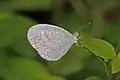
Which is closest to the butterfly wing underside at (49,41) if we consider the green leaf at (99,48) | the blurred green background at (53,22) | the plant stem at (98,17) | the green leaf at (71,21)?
the green leaf at (99,48)

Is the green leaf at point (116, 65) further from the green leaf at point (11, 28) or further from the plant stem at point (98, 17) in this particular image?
the green leaf at point (11, 28)

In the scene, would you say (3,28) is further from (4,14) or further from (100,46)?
(100,46)

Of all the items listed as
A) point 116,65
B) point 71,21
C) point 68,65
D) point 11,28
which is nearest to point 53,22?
point 71,21

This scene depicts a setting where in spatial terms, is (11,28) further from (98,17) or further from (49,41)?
(49,41)

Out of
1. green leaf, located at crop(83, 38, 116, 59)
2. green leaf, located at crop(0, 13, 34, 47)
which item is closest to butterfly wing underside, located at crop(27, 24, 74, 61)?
green leaf, located at crop(83, 38, 116, 59)

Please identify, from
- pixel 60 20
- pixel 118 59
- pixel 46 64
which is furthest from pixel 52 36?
pixel 60 20

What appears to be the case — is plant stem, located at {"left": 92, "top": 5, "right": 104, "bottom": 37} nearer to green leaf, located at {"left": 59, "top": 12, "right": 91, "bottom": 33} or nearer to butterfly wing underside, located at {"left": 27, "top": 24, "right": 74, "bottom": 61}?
green leaf, located at {"left": 59, "top": 12, "right": 91, "bottom": 33}

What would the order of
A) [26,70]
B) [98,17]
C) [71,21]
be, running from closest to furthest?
[26,70], [98,17], [71,21]
